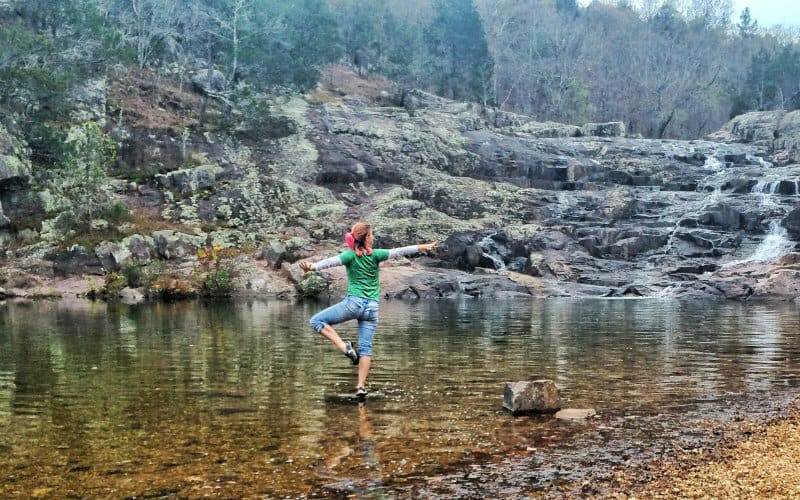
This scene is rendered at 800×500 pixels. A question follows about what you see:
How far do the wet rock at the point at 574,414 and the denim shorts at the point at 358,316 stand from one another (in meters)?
2.95

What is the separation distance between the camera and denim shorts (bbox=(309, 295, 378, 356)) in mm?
10617

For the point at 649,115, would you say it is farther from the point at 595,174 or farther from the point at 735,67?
the point at 595,174

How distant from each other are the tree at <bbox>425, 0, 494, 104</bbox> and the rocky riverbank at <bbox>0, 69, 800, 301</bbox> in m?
15.1

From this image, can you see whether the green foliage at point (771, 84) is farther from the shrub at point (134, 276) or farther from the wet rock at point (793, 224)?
the shrub at point (134, 276)

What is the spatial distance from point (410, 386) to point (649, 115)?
10884cm

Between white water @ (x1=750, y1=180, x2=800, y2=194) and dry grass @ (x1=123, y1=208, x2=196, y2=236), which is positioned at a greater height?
white water @ (x1=750, y1=180, x2=800, y2=194)

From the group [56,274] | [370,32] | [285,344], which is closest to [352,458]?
[285,344]

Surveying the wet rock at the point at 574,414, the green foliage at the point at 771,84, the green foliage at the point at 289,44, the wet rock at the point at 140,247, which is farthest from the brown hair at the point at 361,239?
the green foliage at the point at 771,84

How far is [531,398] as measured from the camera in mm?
9258

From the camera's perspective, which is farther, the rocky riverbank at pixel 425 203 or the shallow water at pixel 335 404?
the rocky riverbank at pixel 425 203

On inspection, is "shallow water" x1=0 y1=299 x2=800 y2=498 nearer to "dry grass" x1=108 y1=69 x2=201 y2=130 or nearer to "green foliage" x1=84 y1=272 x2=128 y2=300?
"green foliage" x1=84 y1=272 x2=128 y2=300

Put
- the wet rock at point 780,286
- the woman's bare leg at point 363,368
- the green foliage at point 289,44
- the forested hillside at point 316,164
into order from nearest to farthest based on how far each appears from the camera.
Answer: the woman's bare leg at point 363,368 → the wet rock at point 780,286 → the forested hillside at point 316,164 → the green foliage at point 289,44

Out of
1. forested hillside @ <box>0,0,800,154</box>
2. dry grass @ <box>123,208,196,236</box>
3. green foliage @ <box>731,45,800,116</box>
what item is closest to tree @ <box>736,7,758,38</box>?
forested hillside @ <box>0,0,800,154</box>

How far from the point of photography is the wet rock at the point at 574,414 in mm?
9000
